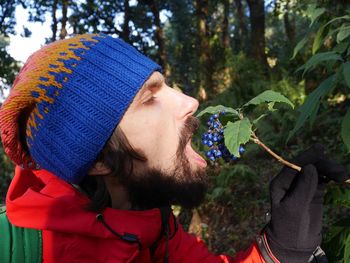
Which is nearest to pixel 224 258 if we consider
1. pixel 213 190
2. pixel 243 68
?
pixel 213 190

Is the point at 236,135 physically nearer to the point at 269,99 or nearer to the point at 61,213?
the point at 269,99

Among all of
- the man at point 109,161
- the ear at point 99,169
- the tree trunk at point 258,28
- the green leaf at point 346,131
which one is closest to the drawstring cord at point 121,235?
the man at point 109,161

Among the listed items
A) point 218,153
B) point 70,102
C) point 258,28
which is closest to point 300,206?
point 218,153

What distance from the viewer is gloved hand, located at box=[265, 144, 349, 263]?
4.83 ft

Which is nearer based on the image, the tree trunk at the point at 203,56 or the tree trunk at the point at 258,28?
the tree trunk at the point at 258,28

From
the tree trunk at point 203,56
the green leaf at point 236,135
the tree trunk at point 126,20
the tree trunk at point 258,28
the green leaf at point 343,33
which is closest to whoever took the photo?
the green leaf at point 236,135

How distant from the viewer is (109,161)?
61.0 inches

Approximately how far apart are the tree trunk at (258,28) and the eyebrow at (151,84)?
9210 mm

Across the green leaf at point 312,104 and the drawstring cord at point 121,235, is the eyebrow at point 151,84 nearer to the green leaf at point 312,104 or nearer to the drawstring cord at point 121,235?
the drawstring cord at point 121,235

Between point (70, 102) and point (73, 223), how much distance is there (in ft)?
1.52

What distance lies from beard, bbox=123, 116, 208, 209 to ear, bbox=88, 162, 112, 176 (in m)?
0.10

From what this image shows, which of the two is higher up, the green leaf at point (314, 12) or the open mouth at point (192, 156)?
the green leaf at point (314, 12)

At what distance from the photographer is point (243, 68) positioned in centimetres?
1020

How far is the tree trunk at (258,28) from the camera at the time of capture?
10281 millimetres
